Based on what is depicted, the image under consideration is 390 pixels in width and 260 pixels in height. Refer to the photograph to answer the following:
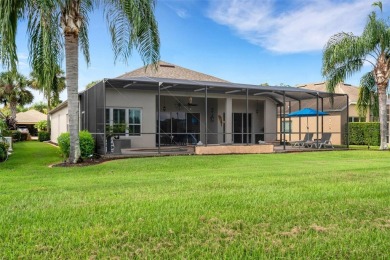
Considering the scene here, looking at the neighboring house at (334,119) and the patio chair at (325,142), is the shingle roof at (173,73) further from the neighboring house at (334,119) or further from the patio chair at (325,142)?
the patio chair at (325,142)

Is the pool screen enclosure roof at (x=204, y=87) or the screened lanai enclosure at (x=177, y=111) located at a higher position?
the pool screen enclosure roof at (x=204, y=87)

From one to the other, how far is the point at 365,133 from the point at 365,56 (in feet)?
25.1

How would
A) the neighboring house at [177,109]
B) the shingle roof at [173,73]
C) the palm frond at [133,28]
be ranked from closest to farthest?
1. the palm frond at [133,28]
2. the neighboring house at [177,109]
3. the shingle roof at [173,73]

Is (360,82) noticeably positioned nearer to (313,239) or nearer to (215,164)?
(215,164)

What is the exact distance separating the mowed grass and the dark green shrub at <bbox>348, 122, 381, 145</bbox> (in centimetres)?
1978

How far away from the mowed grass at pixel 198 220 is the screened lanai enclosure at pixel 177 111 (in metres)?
8.90

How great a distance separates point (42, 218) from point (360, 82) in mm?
21285

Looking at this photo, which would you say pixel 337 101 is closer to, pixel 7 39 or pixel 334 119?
pixel 334 119

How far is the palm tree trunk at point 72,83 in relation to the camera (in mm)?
12562

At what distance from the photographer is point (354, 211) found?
195 inches

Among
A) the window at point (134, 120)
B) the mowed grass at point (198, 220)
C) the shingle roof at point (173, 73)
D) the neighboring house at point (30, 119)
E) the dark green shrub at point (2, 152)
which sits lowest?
the mowed grass at point (198, 220)

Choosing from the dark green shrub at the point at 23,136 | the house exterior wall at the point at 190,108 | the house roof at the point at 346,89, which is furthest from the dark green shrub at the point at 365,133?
the dark green shrub at the point at 23,136

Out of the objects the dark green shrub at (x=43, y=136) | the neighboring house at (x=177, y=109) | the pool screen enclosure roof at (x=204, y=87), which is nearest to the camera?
the pool screen enclosure roof at (x=204, y=87)

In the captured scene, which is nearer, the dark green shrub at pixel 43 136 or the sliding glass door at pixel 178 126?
the sliding glass door at pixel 178 126
